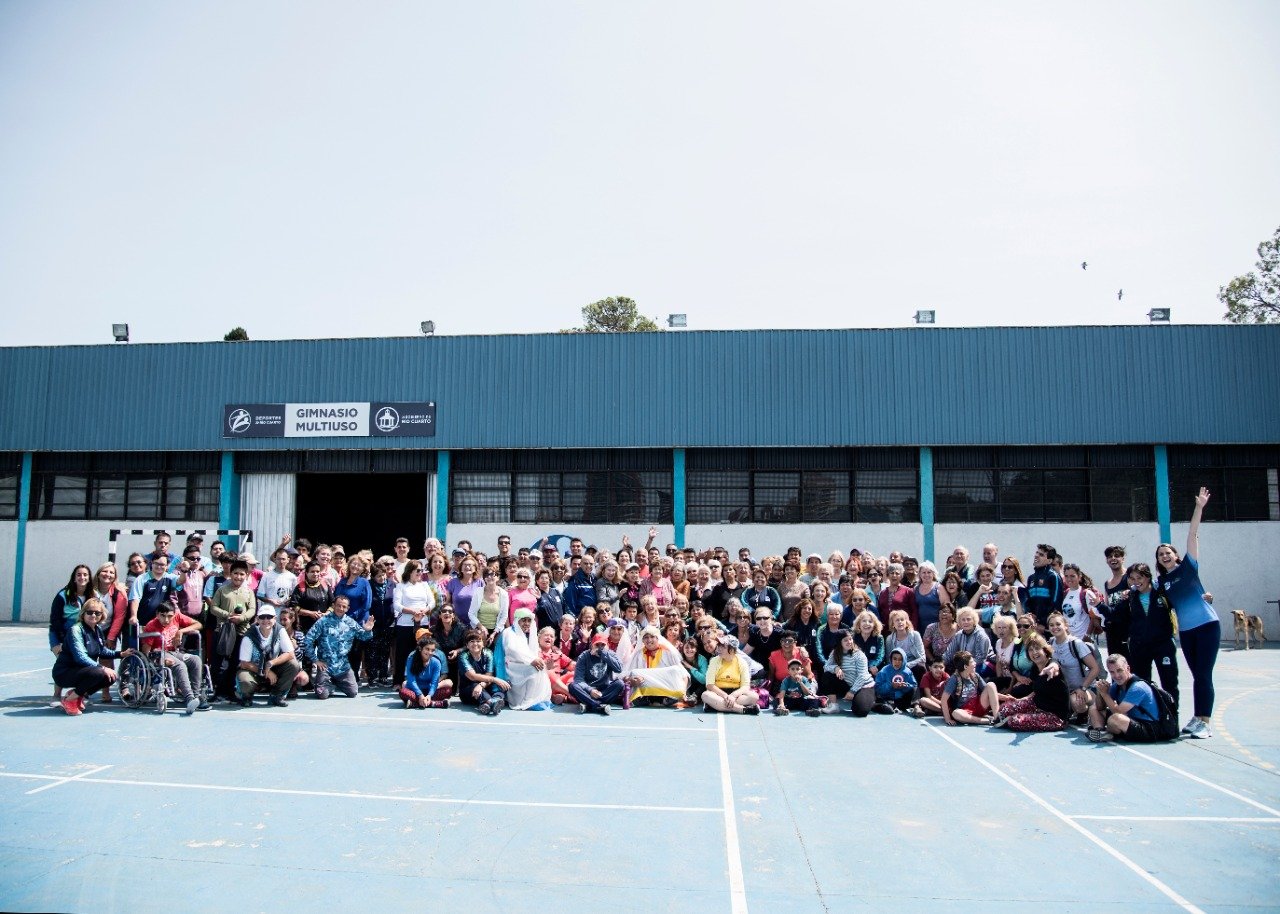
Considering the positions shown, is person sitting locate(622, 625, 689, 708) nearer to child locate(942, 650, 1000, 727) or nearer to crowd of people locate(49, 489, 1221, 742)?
crowd of people locate(49, 489, 1221, 742)

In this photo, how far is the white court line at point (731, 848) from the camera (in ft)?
17.4

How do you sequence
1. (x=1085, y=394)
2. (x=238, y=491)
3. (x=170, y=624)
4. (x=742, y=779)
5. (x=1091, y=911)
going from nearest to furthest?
1. (x=1091, y=911)
2. (x=742, y=779)
3. (x=170, y=624)
4. (x=1085, y=394)
5. (x=238, y=491)

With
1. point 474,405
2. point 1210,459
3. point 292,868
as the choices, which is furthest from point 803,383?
point 292,868

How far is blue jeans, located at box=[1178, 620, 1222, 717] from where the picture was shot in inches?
382

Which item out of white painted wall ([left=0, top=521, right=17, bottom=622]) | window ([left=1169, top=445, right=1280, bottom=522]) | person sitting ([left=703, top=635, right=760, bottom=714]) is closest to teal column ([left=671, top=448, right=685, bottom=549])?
person sitting ([left=703, top=635, right=760, bottom=714])

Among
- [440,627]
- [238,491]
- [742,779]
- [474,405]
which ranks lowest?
[742,779]

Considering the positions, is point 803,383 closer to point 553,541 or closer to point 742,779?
point 553,541

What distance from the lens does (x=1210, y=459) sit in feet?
66.2

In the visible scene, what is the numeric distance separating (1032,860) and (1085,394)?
53.1 ft

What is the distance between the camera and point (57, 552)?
2258 centimetres

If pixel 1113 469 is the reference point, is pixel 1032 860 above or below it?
below

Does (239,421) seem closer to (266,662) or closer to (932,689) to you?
(266,662)

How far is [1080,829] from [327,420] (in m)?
18.7

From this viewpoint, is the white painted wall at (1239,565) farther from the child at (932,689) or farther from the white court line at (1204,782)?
the white court line at (1204,782)
